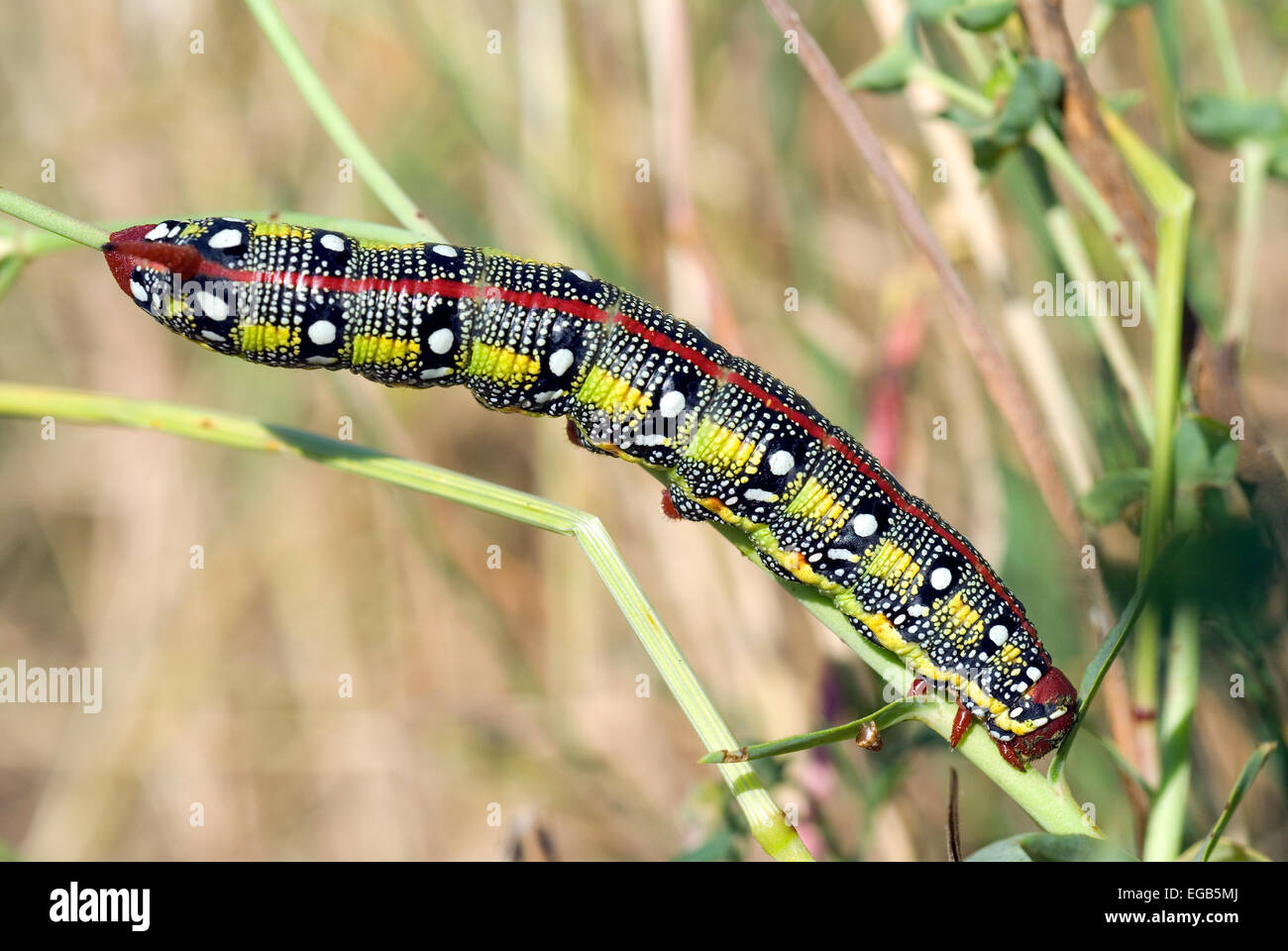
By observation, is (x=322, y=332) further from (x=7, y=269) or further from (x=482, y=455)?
(x=482, y=455)

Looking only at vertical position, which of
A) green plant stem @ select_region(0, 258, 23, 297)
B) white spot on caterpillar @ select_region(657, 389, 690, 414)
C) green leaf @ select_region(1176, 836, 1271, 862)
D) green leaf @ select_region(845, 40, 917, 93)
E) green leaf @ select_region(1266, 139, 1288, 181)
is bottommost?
green leaf @ select_region(1176, 836, 1271, 862)

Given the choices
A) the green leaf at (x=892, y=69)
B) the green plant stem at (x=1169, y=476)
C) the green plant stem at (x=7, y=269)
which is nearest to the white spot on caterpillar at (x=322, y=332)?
the green plant stem at (x=7, y=269)

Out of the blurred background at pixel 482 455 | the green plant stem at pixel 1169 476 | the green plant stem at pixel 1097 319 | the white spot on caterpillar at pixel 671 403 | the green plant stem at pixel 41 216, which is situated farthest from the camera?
the blurred background at pixel 482 455

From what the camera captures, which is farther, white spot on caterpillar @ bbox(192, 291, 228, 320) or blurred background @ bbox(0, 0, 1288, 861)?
Result: blurred background @ bbox(0, 0, 1288, 861)

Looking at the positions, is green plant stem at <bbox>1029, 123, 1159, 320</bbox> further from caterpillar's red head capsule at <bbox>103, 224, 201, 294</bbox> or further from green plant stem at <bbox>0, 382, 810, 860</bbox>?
caterpillar's red head capsule at <bbox>103, 224, 201, 294</bbox>

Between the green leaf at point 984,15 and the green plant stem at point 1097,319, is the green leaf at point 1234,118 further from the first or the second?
the green leaf at point 984,15

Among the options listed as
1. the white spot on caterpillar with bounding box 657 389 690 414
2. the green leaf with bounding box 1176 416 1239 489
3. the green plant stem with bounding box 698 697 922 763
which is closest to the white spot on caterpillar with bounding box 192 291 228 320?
the white spot on caterpillar with bounding box 657 389 690 414
